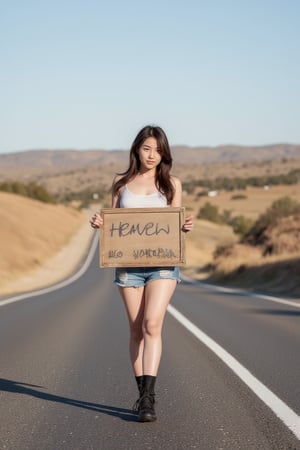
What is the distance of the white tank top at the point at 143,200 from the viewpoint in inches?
273

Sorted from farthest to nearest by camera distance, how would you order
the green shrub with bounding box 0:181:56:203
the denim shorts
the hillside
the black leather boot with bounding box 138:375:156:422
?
the green shrub with bounding box 0:181:56:203 < the hillside < the denim shorts < the black leather boot with bounding box 138:375:156:422

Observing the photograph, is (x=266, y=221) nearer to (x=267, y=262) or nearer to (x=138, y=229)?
(x=267, y=262)

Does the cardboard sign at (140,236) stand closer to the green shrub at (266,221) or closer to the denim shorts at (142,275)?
the denim shorts at (142,275)

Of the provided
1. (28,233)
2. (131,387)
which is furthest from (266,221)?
(131,387)

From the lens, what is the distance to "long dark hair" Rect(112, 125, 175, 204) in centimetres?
692

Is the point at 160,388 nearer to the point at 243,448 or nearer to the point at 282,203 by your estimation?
the point at 243,448

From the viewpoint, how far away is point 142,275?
22.0 feet

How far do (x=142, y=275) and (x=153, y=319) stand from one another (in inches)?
15.1

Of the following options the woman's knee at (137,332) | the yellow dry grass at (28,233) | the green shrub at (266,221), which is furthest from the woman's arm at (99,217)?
A: the green shrub at (266,221)

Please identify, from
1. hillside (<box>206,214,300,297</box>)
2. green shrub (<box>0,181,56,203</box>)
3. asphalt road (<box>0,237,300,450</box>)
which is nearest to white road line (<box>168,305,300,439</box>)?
asphalt road (<box>0,237,300,450</box>)

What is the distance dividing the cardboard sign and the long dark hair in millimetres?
189

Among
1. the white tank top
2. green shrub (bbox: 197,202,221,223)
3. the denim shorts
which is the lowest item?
the denim shorts

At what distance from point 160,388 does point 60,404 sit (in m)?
1.16

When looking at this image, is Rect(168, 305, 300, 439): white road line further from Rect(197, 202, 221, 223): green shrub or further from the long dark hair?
Rect(197, 202, 221, 223): green shrub
